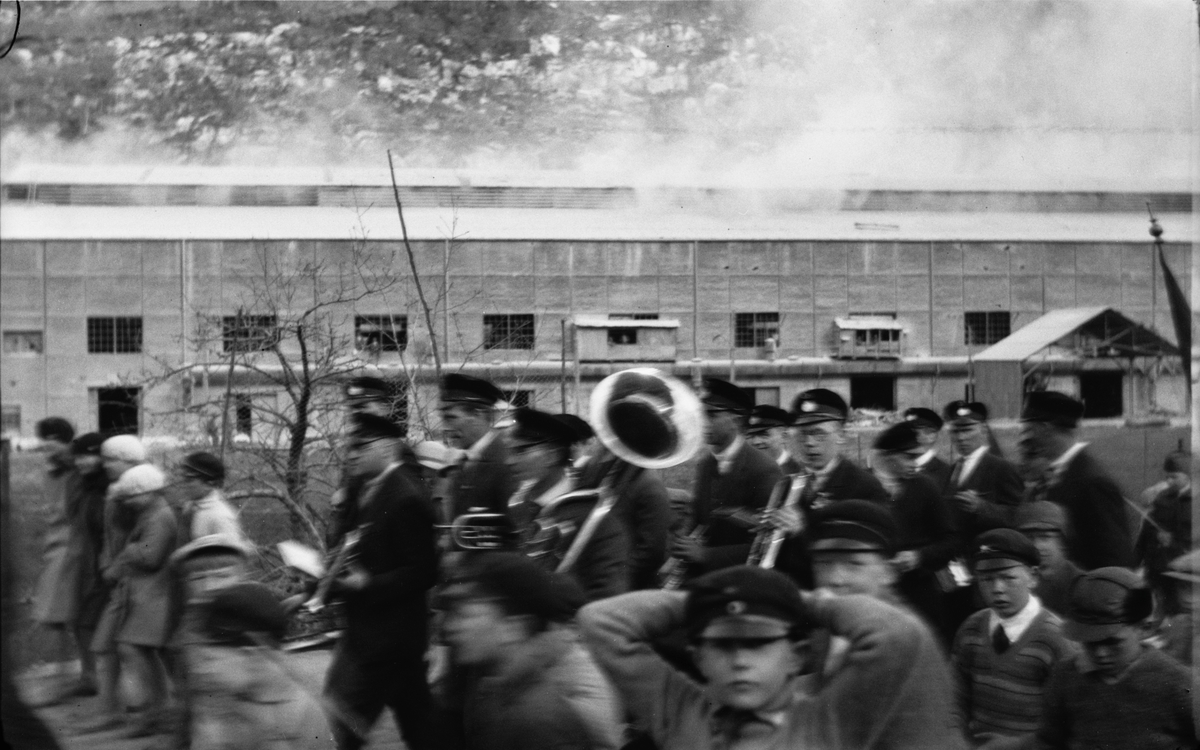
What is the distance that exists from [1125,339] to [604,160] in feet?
8.23

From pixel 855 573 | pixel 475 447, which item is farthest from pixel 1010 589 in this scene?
pixel 475 447

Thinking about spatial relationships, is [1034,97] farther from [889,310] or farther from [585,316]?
[585,316]

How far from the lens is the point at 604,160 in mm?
5602

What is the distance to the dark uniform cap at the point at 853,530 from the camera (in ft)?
9.44

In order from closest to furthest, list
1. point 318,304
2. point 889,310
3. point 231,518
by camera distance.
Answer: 1. point 231,518
2. point 889,310
3. point 318,304

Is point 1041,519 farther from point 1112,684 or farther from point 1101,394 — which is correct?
point 1101,394

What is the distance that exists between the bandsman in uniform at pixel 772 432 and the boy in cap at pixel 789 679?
2611 millimetres

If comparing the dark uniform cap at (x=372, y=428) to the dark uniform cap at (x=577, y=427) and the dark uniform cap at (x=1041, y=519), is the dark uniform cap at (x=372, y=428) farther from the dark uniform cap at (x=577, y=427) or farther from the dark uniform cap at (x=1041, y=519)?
the dark uniform cap at (x=1041, y=519)

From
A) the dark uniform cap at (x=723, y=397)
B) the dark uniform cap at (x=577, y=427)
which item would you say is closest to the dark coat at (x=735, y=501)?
the dark uniform cap at (x=723, y=397)

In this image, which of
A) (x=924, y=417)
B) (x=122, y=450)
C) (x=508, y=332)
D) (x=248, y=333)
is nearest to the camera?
(x=122, y=450)

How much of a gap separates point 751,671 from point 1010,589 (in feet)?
5.30

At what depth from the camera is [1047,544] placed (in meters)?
3.96

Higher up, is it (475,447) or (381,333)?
(381,333)

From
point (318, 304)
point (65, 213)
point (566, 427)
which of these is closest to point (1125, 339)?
point (566, 427)
